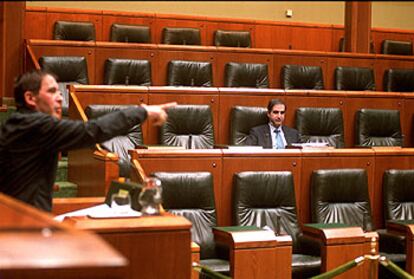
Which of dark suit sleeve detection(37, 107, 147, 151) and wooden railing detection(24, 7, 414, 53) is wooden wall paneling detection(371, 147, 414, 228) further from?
wooden railing detection(24, 7, 414, 53)

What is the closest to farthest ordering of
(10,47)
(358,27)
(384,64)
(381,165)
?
(381,165)
(10,47)
(384,64)
(358,27)

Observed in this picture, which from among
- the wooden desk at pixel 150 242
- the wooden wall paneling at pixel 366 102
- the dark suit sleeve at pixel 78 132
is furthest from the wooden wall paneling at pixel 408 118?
the dark suit sleeve at pixel 78 132

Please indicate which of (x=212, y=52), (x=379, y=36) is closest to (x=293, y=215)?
(x=212, y=52)

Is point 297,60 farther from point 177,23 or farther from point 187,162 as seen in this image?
point 187,162

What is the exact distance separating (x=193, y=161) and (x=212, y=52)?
34.7 inches

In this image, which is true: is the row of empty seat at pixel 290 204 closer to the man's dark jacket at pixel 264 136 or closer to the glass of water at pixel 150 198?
the man's dark jacket at pixel 264 136

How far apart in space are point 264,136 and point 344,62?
72cm

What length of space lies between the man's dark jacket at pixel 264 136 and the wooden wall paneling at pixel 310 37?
4.89ft

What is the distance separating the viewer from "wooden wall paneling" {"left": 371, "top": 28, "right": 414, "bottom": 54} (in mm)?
3863

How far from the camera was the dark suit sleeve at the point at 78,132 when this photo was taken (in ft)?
4.14

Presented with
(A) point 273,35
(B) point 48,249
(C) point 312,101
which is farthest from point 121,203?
(A) point 273,35

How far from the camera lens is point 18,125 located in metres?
1.28

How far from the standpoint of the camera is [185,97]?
247 centimetres

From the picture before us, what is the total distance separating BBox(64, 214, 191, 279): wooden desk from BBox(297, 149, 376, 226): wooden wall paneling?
2.76ft
